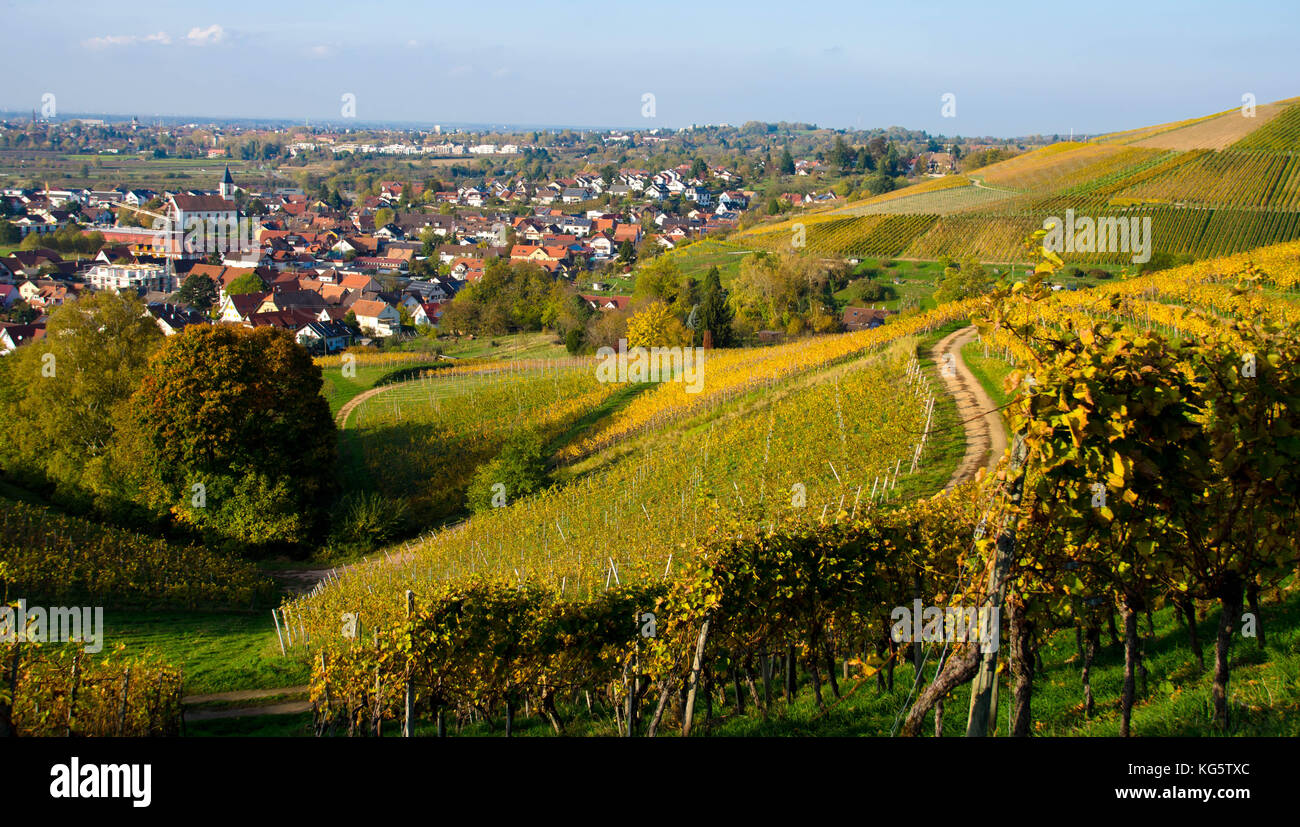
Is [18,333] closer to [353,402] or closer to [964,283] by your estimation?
[353,402]

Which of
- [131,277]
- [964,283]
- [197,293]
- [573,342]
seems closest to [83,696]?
[573,342]

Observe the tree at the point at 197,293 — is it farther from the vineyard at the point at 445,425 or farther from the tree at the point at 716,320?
the tree at the point at 716,320

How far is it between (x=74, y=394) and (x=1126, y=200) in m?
60.0

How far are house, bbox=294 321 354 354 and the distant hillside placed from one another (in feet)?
120

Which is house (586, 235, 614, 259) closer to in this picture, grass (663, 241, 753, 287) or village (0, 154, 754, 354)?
village (0, 154, 754, 354)

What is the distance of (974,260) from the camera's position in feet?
193

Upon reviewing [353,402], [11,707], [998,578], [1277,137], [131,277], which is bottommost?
[353,402]

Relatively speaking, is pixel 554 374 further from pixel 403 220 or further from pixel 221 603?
pixel 403 220

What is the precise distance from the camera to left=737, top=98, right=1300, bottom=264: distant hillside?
53156 millimetres

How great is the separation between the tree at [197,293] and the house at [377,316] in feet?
52.3

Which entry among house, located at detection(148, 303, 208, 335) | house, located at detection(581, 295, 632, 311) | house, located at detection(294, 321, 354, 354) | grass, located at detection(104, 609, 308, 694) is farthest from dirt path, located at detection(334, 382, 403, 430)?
house, located at detection(148, 303, 208, 335)

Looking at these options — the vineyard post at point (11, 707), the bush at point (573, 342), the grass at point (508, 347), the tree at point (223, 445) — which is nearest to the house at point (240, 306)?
the grass at point (508, 347)

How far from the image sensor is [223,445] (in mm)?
29094

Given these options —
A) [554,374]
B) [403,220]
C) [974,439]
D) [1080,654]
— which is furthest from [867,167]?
[1080,654]
